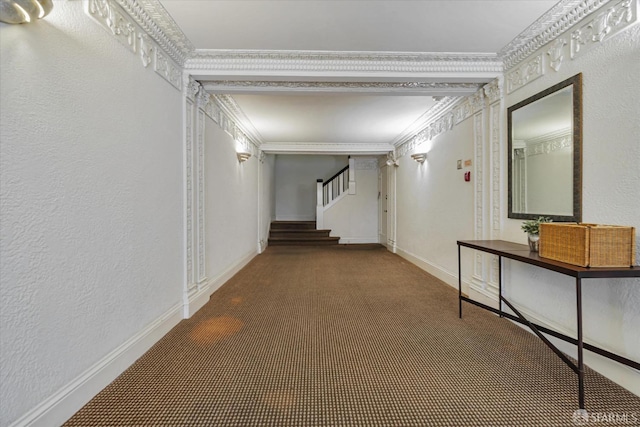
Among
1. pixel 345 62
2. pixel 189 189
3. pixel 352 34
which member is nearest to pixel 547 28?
pixel 352 34

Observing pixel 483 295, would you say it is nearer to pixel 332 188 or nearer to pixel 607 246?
pixel 607 246

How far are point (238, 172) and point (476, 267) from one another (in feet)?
12.3

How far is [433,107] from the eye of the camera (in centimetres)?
430

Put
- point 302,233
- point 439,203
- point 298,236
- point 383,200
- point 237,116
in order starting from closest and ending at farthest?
point 439,203 < point 237,116 < point 383,200 < point 298,236 < point 302,233

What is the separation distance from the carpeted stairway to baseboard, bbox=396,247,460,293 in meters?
2.58

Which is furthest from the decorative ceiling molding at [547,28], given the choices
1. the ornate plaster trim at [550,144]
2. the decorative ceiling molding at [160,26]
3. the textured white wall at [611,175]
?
the decorative ceiling molding at [160,26]

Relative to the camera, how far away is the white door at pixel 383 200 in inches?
309

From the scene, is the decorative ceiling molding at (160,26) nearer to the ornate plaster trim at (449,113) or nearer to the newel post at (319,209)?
the ornate plaster trim at (449,113)

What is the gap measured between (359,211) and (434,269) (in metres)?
4.23

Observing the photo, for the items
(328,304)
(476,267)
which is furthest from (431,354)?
(476,267)

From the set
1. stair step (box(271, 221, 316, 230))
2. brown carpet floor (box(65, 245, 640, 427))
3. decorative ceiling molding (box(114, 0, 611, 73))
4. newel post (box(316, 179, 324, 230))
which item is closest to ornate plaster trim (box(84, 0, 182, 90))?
decorative ceiling molding (box(114, 0, 611, 73))

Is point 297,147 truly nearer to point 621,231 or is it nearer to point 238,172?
point 238,172

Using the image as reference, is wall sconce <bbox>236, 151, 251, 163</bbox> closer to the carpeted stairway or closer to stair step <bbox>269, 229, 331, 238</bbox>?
the carpeted stairway

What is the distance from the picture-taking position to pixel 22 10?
3.99 ft
